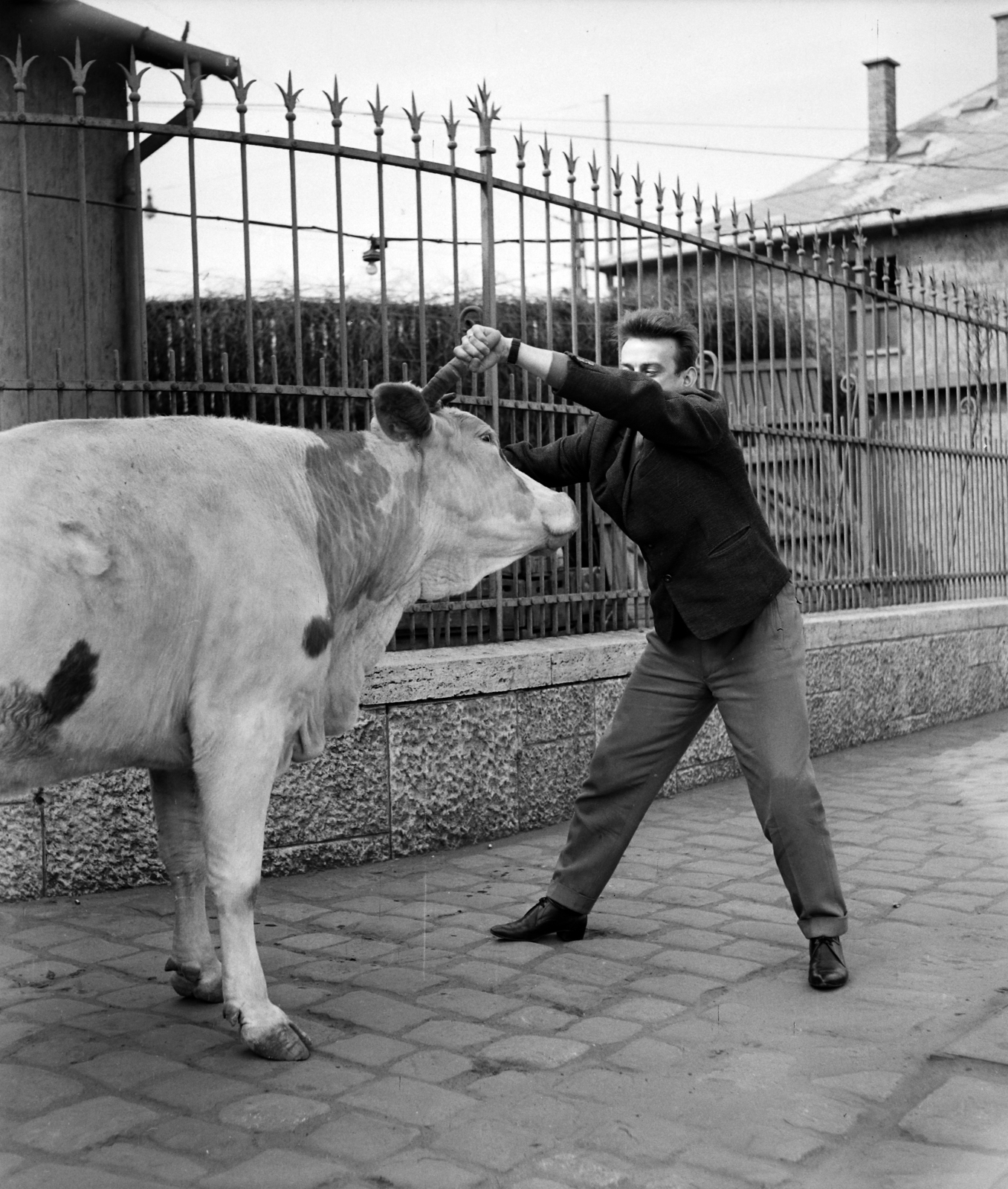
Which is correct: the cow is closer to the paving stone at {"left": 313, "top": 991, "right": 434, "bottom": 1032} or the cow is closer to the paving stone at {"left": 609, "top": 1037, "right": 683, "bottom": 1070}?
the paving stone at {"left": 313, "top": 991, "right": 434, "bottom": 1032}

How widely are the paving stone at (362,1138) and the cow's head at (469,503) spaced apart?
1608mm

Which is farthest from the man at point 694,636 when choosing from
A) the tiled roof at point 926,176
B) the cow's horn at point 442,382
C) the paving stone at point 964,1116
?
the tiled roof at point 926,176

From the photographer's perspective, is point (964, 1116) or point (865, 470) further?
point (865, 470)

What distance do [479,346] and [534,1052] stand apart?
74.5 inches

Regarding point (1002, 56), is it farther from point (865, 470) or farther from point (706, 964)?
point (706, 964)

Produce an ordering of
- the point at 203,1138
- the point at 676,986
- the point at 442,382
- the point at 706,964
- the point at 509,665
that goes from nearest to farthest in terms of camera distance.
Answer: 1. the point at 203,1138
2. the point at 442,382
3. the point at 676,986
4. the point at 706,964
5. the point at 509,665

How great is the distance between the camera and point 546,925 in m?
A: 4.55

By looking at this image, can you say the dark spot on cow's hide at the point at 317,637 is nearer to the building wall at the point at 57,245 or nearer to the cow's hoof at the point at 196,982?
the cow's hoof at the point at 196,982

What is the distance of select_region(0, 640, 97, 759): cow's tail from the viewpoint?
3066mm

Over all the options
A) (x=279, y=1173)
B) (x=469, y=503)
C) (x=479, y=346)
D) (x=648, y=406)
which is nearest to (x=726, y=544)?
(x=648, y=406)

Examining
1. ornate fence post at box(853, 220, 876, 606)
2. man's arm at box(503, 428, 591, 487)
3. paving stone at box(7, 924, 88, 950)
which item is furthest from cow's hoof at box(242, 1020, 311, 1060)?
ornate fence post at box(853, 220, 876, 606)

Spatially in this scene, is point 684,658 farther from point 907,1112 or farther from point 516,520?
point 907,1112

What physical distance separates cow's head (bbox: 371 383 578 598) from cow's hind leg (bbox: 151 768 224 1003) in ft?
3.09

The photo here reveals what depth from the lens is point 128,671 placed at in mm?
3279
